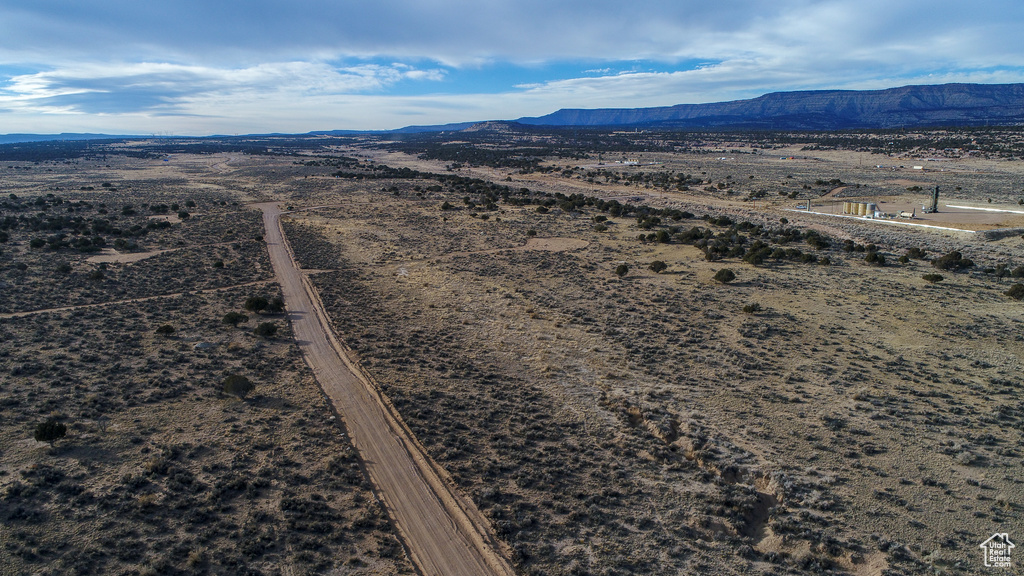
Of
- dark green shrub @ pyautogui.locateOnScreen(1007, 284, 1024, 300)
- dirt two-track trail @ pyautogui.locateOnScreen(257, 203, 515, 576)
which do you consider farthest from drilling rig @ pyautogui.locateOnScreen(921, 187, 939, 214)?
dirt two-track trail @ pyautogui.locateOnScreen(257, 203, 515, 576)

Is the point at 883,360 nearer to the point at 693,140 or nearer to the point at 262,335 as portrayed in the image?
the point at 262,335

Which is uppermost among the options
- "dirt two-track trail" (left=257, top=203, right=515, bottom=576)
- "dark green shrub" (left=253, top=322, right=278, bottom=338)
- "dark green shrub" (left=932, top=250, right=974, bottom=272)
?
"dark green shrub" (left=932, top=250, right=974, bottom=272)

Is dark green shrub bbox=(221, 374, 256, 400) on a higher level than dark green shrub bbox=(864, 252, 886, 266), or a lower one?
lower

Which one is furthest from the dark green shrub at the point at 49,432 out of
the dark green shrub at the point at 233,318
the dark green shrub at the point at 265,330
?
the dark green shrub at the point at 233,318

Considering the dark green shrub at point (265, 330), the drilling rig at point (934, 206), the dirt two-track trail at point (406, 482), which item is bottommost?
the dirt two-track trail at point (406, 482)

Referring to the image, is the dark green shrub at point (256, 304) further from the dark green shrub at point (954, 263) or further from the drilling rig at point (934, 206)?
the drilling rig at point (934, 206)

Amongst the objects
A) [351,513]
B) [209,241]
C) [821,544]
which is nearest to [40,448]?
[351,513]

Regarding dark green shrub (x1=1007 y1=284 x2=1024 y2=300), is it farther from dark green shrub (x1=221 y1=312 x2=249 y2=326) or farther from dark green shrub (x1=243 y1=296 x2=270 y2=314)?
dark green shrub (x1=221 y1=312 x2=249 y2=326)

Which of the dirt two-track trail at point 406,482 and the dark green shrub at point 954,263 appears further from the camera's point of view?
the dark green shrub at point 954,263
